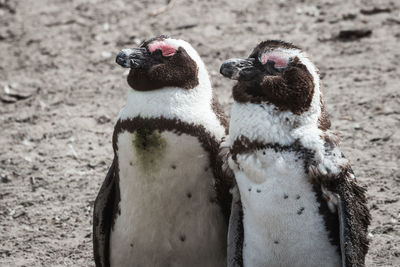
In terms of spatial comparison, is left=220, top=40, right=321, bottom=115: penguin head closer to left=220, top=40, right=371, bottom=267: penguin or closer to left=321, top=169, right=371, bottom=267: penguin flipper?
left=220, top=40, right=371, bottom=267: penguin

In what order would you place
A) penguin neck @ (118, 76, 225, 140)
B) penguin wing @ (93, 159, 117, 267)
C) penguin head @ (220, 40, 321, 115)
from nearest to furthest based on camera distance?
penguin head @ (220, 40, 321, 115) < penguin neck @ (118, 76, 225, 140) < penguin wing @ (93, 159, 117, 267)

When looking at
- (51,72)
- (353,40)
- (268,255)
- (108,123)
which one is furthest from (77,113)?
(268,255)

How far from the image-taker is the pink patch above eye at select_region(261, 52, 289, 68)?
3764mm

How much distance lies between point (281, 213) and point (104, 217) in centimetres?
110

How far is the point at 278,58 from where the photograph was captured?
3.77 metres

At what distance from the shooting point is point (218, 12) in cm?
801

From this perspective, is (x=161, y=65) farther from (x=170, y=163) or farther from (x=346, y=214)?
(x=346, y=214)

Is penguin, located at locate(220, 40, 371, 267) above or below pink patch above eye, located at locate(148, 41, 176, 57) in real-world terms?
below

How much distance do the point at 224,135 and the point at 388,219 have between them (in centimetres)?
134

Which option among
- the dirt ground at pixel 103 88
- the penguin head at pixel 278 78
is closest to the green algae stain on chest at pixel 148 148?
the penguin head at pixel 278 78

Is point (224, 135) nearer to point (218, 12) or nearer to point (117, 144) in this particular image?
point (117, 144)

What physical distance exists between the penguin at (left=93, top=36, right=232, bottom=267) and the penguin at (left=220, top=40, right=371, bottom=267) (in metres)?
0.30

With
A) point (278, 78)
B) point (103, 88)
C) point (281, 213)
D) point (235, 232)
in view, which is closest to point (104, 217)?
point (235, 232)

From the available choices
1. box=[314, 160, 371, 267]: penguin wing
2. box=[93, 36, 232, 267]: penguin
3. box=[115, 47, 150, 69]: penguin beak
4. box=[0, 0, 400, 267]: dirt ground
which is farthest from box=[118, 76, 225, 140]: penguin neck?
box=[0, 0, 400, 267]: dirt ground
